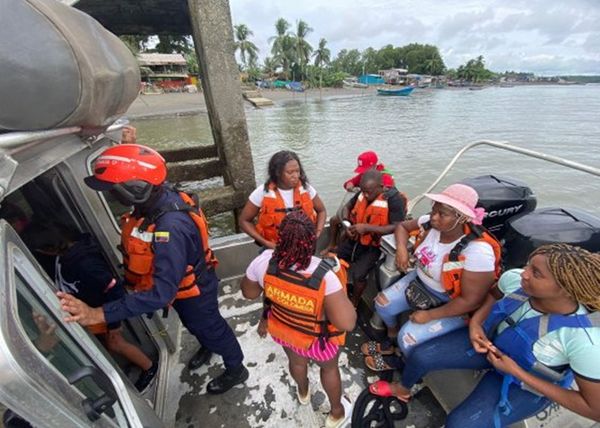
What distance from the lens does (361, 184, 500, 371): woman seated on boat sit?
5.78 feet

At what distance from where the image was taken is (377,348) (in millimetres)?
2426

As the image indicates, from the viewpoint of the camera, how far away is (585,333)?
126cm

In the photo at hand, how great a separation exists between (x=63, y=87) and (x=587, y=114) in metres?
29.6

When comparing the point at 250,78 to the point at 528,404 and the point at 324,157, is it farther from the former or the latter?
the point at 528,404

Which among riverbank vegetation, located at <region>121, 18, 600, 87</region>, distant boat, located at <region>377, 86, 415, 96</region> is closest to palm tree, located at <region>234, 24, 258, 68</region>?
riverbank vegetation, located at <region>121, 18, 600, 87</region>

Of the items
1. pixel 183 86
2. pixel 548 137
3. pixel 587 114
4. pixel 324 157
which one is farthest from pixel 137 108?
pixel 587 114

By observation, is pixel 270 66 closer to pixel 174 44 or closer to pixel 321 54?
pixel 321 54

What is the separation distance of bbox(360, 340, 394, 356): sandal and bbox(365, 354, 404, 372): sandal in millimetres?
33

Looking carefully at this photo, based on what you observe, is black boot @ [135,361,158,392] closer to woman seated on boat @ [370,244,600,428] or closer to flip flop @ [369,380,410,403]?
flip flop @ [369,380,410,403]

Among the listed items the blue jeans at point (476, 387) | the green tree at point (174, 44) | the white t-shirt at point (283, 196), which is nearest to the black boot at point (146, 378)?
the white t-shirt at point (283, 196)

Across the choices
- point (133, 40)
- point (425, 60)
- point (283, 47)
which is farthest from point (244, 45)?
point (425, 60)

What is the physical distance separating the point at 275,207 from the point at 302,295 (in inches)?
47.2

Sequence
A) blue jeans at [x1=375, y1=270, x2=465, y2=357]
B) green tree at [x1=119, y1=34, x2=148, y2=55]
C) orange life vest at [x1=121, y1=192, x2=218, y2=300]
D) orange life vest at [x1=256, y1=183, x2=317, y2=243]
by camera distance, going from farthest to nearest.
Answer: green tree at [x1=119, y1=34, x2=148, y2=55]
orange life vest at [x1=256, y1=183, x2=317, y2=243]
blue jeans at [x1=375, y1=270, x2=465, y2=357]
orange life vest at [x1=121, y1=192, x2=218, y2=300]

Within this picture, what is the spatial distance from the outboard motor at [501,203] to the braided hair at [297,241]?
5.53 ft
